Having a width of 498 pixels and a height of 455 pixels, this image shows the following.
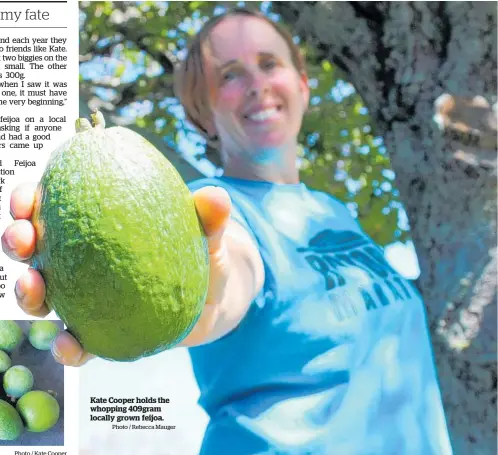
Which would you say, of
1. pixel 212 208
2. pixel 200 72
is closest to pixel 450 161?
pixel 200 72

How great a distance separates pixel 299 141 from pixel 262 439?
879mm

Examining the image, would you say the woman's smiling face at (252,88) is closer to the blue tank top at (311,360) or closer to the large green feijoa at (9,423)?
the blue tank top at (311,360)

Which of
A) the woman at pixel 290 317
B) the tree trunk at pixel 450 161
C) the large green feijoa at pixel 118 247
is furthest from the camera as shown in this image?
the tree trunk at pixel 450 161

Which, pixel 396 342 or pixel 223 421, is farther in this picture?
pixel 396 342

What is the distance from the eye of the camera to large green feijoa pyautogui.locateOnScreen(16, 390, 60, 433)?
122 centimetres

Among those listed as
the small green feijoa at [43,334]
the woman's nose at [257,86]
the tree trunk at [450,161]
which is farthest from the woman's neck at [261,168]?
the small green feijoa at [43,334]

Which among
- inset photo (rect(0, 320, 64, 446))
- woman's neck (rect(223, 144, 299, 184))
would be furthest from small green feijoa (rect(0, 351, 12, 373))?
woman's neck (rect(223, 144, 299, 184))

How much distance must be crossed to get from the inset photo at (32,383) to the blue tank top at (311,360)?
35 cm

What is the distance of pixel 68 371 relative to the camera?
4.16 ft

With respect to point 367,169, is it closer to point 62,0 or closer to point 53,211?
point 62,0

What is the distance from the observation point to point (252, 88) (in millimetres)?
1163

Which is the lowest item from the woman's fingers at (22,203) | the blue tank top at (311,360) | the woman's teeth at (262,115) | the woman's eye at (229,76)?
the blue tank top at (311,360)

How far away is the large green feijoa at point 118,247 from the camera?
544 mm

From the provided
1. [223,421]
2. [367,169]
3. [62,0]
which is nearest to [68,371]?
[223,421]
